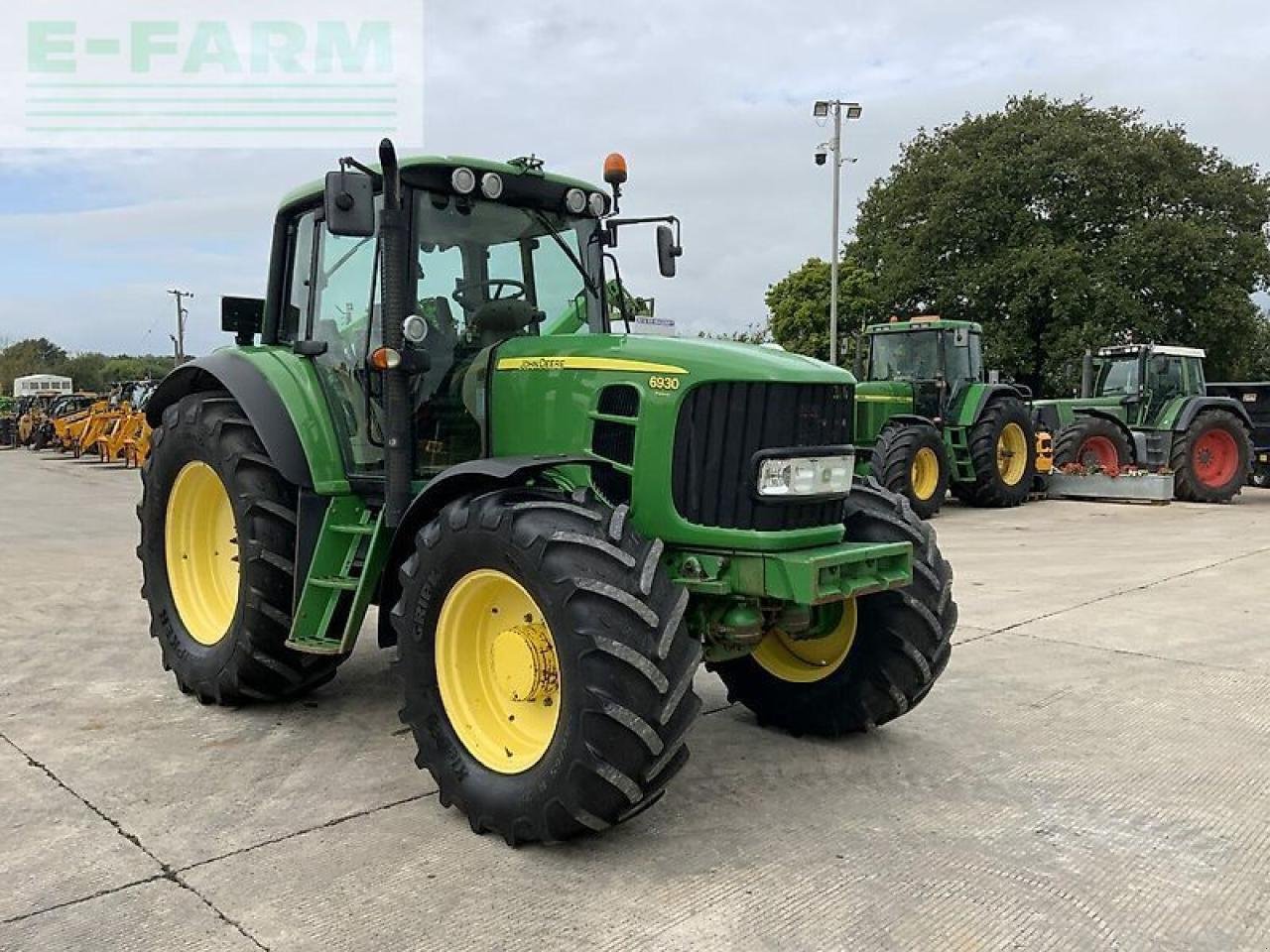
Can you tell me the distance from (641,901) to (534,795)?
49 centimetres

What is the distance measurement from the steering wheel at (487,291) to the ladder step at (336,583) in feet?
4.09

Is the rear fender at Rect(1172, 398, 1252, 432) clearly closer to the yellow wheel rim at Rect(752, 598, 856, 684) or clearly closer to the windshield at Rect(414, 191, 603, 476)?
the yellow wheel rim at Rect(752, 598, 856, 684)

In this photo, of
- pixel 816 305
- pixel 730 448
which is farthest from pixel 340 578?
pixel 816 305

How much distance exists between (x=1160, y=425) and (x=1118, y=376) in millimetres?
1295

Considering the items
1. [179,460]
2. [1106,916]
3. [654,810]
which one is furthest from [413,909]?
[179,460]

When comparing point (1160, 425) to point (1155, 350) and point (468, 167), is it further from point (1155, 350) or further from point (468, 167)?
point (468, 167)

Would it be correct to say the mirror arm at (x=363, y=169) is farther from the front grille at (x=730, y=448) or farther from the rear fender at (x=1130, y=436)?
the rear fender at (x=1130, y=436)

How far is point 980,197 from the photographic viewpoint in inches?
1212

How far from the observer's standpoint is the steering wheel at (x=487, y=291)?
180 inches

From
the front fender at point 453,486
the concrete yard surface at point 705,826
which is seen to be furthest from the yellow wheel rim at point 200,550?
the front fender at point 453,486

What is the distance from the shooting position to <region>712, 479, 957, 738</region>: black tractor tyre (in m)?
4.20

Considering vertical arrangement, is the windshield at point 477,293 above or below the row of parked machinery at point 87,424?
above

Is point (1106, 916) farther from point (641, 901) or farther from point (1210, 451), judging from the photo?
point (1210, 451)

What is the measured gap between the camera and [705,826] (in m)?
3.66
